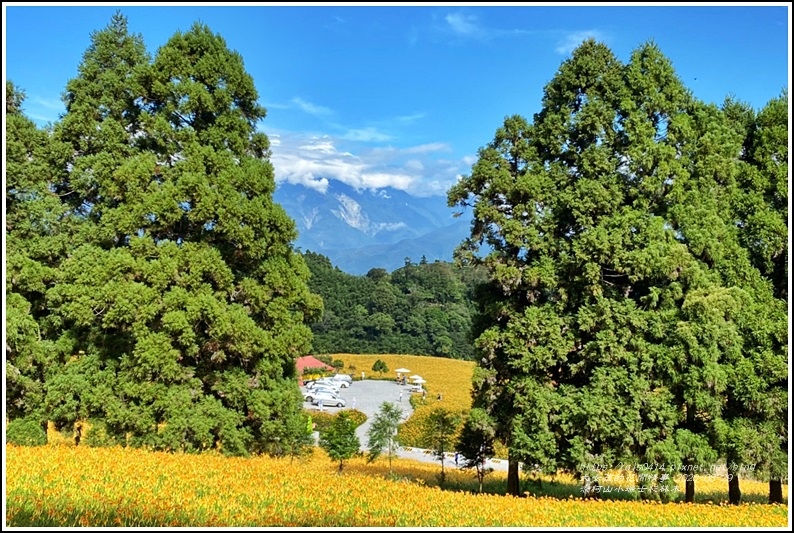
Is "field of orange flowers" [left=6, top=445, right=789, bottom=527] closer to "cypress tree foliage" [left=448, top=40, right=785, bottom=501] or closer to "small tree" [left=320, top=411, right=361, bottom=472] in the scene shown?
"cypress tree foliage" [left=448, top=40, right=785, bottom=501]

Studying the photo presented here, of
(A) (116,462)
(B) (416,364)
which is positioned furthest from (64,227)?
(B) (416,364)

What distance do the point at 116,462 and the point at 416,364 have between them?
52.1m

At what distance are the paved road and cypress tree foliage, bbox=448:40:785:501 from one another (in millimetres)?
14657

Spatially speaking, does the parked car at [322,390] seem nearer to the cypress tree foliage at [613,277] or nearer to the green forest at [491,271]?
the green forest at [491,271]

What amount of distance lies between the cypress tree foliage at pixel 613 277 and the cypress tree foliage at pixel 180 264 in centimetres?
507

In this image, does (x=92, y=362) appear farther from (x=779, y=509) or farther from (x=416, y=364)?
(x=416, y=364)

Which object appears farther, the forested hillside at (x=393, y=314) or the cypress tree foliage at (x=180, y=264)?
the forested hillside at (x=393, y=314)

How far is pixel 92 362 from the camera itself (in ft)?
48.5

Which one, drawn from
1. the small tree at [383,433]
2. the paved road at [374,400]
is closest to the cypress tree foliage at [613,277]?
the small tree at [383,433]

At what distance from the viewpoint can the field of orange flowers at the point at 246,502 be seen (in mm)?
7531

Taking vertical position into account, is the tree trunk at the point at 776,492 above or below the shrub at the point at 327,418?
above

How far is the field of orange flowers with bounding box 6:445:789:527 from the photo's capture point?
297 inches

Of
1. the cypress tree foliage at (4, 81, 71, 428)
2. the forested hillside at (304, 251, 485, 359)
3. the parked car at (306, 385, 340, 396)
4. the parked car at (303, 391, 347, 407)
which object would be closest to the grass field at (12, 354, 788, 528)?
the cypress tree foliage at (4, 81, 71, 428)

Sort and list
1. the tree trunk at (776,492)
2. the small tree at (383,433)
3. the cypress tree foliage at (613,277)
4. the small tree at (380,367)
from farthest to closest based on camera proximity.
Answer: the small tree at (380,367) < the small tree at (383,433) < the tree trunk at (776,492) < the cypress tree foliage at (613,277)
